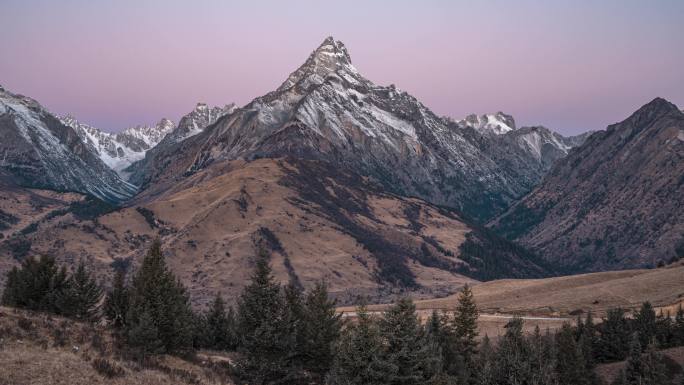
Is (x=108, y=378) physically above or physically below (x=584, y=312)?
below

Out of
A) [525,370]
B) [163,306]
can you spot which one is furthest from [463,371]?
[163,306]

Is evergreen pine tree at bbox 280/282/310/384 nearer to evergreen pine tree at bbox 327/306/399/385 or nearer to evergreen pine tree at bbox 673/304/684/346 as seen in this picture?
evergreen pine tree at bbox 327/306/399/385

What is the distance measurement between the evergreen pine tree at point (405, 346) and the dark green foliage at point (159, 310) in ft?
62.8

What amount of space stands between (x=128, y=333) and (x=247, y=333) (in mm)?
9722

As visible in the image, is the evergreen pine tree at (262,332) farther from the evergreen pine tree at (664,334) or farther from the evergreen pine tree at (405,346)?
the evergreen pine tree at (664,334)

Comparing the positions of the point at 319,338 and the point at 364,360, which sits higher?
the point at 319,338

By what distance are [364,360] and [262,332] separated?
41.8 ft

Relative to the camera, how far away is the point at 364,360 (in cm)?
3634

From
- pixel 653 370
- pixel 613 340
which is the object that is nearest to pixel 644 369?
pixel 653 370

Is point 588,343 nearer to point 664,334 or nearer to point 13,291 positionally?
point 664,334

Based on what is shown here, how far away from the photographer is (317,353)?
56000 millimetres

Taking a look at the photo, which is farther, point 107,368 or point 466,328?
point 466,328

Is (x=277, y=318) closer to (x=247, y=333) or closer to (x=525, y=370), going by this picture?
(x=247, y=333)

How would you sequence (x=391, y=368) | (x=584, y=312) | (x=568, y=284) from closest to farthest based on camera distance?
(x=391, y=368)
(x=584, y=312)
(x=568, y=284)
